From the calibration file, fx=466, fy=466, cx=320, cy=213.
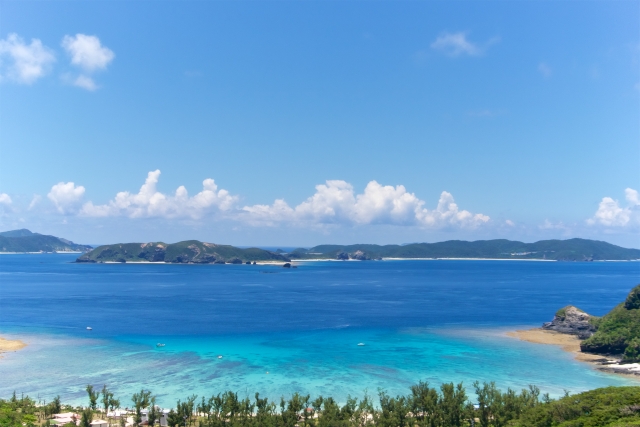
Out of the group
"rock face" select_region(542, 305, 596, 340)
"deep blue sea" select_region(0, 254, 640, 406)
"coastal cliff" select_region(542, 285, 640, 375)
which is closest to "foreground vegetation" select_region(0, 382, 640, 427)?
"deep blue sea" select_region(0, 254, 640, 406)

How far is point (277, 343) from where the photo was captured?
84.1m

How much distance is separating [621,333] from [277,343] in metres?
57.1

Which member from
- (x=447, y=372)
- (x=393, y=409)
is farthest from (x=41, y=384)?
(x=447, y=372)

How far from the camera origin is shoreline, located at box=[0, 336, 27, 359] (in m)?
76.2

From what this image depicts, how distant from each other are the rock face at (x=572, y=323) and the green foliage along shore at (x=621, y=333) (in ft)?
39.9

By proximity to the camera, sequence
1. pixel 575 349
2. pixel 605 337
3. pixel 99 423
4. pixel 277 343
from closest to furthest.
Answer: pixel 99 423
pixel 605 337
pixel 575 349
pixel 277 343

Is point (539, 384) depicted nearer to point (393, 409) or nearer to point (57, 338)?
point (393, 409)

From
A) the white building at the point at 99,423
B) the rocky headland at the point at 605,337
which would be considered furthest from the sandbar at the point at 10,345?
the rocky headland at the point at 605,337

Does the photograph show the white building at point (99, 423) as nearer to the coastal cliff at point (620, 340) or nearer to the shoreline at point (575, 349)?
the shoreline at point (575, 349)

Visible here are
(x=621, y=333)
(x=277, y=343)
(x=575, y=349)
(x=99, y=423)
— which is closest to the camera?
(x=99, y=423)

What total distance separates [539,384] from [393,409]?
2810 cm

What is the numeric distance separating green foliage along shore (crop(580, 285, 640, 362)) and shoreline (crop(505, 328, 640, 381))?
1.93 m

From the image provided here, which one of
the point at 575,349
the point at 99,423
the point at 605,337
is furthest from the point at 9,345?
the point at 605,337

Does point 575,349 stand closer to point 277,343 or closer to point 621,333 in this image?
point 621,333
